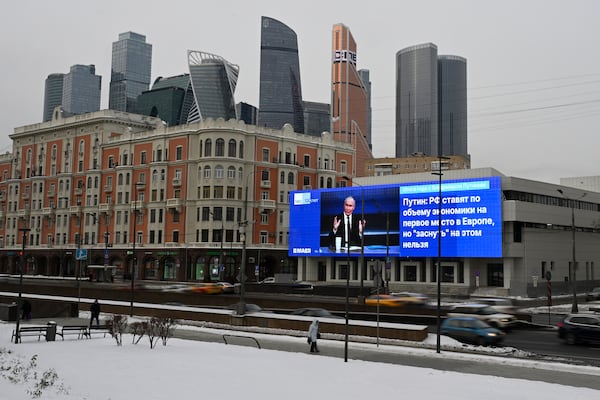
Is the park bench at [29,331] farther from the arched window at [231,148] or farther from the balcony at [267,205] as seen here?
the balcony at [267,205]

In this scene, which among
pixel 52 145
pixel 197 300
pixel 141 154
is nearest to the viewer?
pixel 197 300

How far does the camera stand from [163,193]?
328ft

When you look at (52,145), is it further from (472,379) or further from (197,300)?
(472,379)

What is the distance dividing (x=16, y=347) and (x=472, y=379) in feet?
63.3

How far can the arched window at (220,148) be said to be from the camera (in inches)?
3757

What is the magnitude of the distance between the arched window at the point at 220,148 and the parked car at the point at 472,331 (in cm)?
6504

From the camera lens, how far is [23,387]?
16844mm

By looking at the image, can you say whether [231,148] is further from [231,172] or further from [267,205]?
[267,205]

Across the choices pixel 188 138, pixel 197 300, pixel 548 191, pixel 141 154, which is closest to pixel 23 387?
pixel 197 300

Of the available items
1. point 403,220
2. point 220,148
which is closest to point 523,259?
point 403,220

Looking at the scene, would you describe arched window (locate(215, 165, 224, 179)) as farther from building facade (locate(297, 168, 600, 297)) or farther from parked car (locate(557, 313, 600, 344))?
parked car (locate(557, 313, 600, 344))

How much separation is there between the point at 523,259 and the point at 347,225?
23105 millimetres

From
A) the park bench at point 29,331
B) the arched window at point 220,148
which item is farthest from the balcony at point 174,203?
the park bench at point 29,331

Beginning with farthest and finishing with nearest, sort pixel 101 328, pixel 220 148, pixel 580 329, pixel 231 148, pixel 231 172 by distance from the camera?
1. pixel 231 148
2. pixel 220 148
3. pixel 231 172
4. pixel 101 328
5. pixel 580 329
